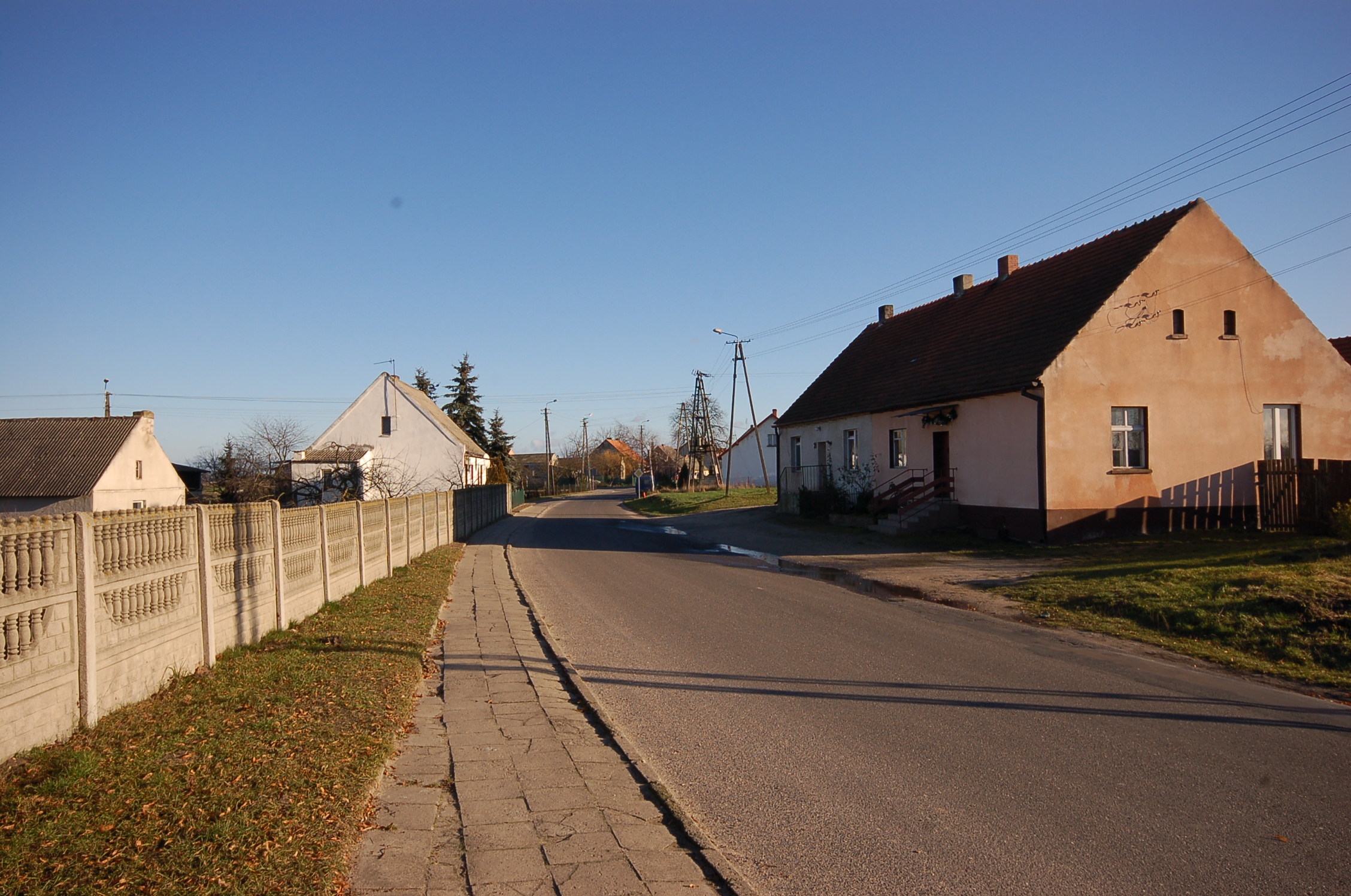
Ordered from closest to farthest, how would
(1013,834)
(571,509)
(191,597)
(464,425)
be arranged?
(1013,834) → (191,597) → (571,509) → (464,425)

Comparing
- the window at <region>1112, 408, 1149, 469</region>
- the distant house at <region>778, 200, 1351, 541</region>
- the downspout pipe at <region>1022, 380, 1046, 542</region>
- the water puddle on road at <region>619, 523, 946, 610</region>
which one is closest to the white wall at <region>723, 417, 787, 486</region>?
the water puddle on road at <region>619, 523, 946, 610</region>

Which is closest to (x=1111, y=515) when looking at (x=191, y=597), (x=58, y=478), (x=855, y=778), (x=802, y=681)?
(x=802, y=681)

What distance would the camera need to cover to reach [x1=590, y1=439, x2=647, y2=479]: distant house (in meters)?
123

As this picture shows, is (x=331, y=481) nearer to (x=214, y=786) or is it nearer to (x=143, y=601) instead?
(x=143, y=601)

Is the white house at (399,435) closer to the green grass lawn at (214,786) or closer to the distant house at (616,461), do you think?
the green grass lawn at (214,786)

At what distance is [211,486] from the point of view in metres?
29.2

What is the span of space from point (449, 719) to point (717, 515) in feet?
102

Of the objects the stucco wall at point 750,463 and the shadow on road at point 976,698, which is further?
the stucco wall at point 750,463

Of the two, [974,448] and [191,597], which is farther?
[974,448]

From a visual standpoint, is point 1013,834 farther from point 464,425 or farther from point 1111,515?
point 464,425

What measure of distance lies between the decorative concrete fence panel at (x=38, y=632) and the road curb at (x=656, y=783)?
3482mm

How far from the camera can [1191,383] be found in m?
20.2

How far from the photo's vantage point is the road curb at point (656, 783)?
3.96m

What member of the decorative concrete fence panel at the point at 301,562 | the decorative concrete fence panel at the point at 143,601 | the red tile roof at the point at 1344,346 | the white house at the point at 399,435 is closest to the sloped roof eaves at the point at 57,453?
the white house at the point at 399,435
